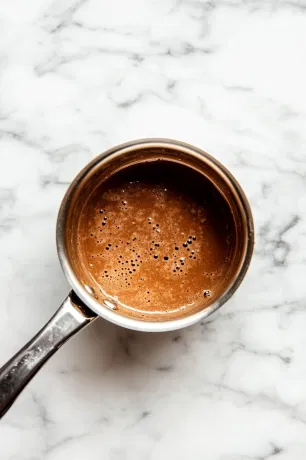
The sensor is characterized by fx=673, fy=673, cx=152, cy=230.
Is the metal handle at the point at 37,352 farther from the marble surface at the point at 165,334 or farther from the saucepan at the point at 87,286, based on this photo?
the marble surface at the point at 165,334

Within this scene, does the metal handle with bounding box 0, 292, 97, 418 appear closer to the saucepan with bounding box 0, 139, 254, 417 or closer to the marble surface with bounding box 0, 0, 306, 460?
the saucepan with bounding box 0, 139, 254, 417

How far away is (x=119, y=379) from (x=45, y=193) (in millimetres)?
320

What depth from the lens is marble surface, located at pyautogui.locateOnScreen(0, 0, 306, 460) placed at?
1074 mm

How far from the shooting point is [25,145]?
3.57 feet

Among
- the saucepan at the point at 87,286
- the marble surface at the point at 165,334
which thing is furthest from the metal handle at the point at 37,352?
the marble surface at the point at 165,334

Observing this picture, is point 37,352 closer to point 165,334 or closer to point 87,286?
point 87,286

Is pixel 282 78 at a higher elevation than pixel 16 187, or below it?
higher

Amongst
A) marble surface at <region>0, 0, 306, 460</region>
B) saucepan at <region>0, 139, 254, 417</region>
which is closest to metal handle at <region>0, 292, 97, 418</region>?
saucepan at <region>0, 139, 254, 417</region>

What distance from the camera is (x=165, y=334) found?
3.53 ft

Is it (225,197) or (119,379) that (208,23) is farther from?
(119,379)

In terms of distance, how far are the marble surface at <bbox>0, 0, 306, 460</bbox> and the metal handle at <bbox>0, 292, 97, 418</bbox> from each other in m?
0.15

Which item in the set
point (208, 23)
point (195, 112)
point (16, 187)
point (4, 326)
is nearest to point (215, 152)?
point (195, 112)

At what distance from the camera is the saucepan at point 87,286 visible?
91 centimetres

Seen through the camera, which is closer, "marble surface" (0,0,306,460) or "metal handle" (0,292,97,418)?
"metal handle" (0,292,97,418)
